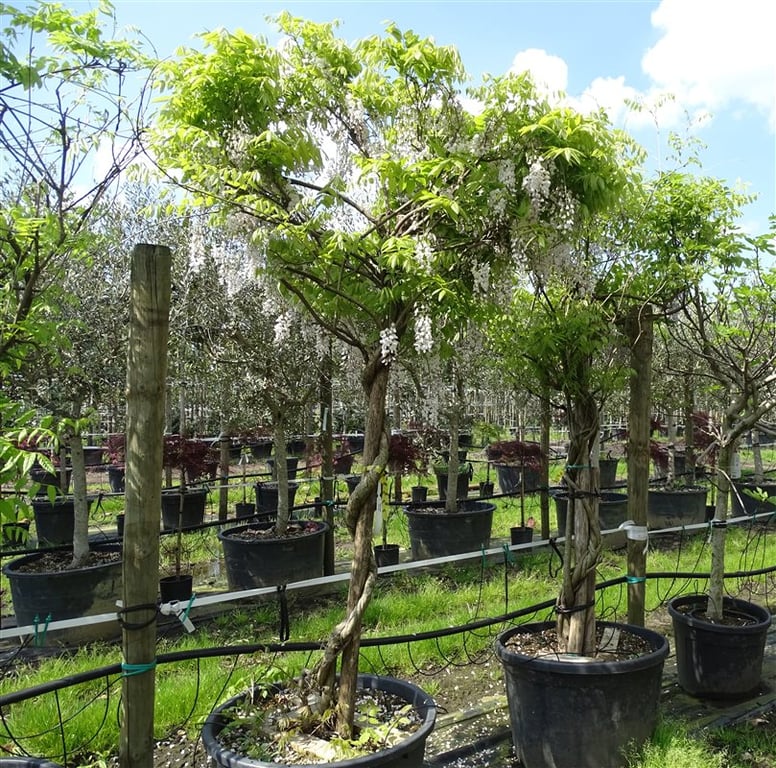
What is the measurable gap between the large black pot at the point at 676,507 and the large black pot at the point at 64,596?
6.94 metres

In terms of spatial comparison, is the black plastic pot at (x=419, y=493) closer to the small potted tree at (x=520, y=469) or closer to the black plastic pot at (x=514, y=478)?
the small potted tree at (x=520, y=469)

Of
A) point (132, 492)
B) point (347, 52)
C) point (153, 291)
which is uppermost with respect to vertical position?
point (347, 52)

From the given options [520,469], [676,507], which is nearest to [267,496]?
[520,469]

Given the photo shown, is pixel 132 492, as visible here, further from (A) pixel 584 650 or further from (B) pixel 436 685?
(B) pixel 436 685

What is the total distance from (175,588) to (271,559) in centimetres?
87

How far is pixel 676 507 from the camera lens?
9.12 m

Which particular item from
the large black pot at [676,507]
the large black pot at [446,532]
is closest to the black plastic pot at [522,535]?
the large black pot at [446,532]

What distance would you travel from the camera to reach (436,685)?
4.12m

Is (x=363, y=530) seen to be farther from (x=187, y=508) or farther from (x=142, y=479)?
(x=187, y=508)

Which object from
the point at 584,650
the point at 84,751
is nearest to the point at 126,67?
the point at 84,751

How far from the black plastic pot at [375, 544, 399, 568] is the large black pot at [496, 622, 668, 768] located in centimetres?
409

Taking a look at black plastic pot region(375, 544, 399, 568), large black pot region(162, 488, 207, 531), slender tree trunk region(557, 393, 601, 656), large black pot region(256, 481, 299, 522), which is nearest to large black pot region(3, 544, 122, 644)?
black plastic pot region(375, 544, 399, 568)

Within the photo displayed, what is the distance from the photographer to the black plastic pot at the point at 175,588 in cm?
597

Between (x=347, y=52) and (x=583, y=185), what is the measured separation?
3.54 feet
